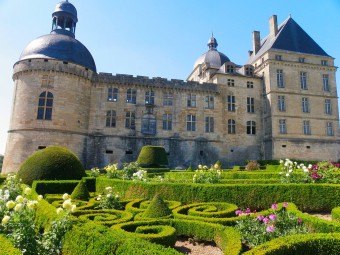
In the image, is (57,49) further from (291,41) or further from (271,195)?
(291,41)

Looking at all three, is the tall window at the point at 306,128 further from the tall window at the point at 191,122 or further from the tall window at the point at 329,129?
the tall window at the point at 191,122

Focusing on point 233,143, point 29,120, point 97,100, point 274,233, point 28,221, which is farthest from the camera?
point 233,143

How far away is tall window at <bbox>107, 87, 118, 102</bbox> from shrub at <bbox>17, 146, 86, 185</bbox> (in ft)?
44.9

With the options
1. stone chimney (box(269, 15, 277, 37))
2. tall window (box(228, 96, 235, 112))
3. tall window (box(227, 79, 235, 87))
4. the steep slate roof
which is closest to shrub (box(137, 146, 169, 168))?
tall window (box(228, 96, 235, 112))

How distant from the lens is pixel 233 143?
29.4 metres

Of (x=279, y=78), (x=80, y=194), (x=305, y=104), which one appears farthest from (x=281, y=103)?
(x=80, y=194)

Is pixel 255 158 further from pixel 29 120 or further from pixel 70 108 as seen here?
pixel 29 120

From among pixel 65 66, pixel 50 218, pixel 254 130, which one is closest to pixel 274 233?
pixel 50 218

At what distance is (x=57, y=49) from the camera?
24.8 m

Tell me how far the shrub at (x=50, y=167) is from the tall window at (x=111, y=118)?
12624 mm

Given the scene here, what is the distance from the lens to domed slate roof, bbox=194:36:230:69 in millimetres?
36000

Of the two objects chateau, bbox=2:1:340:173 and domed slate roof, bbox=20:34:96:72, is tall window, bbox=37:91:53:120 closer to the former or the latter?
chateau, bbox=2:1:340:173

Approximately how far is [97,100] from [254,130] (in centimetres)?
1830

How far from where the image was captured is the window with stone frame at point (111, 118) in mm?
26516
